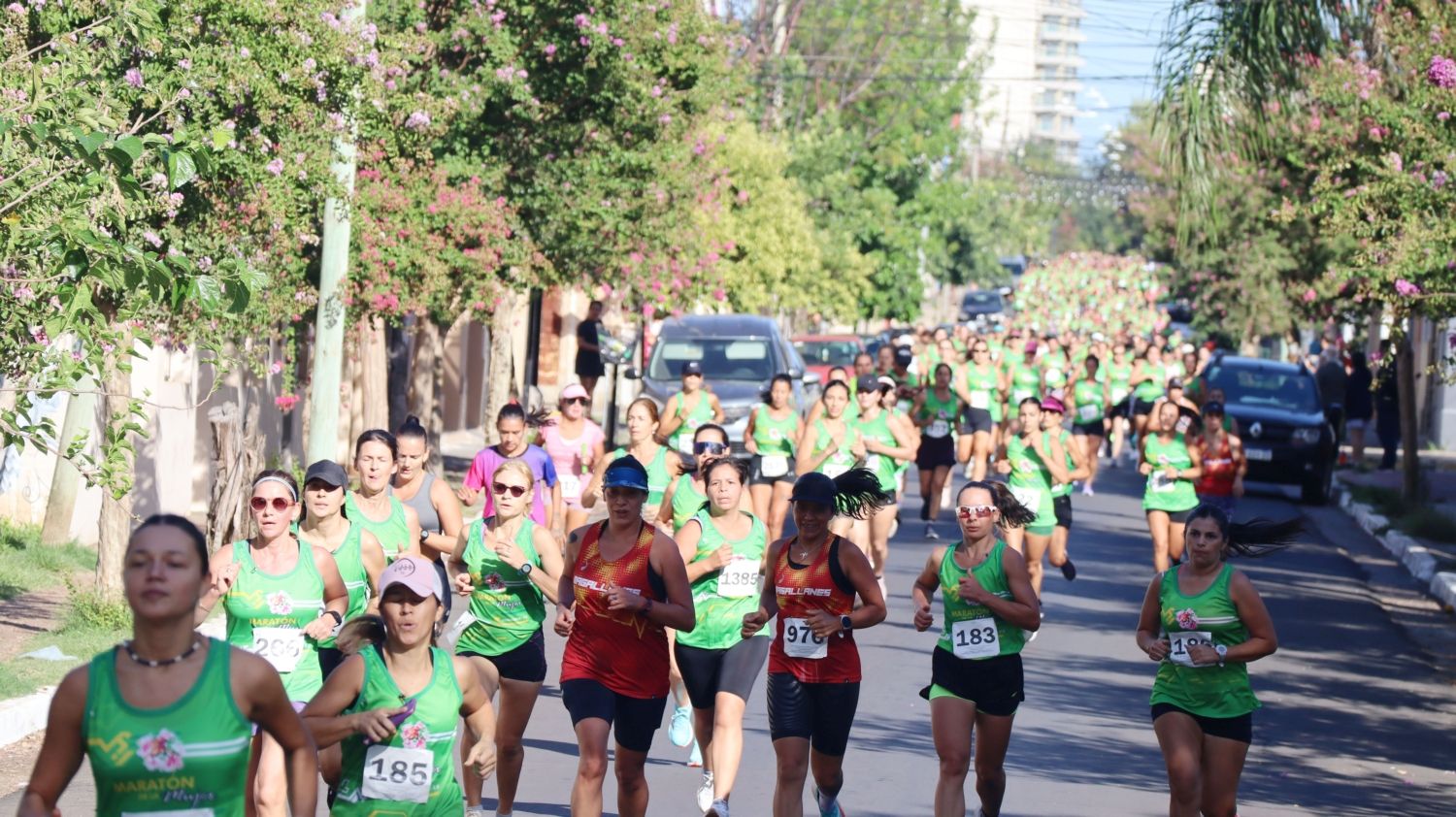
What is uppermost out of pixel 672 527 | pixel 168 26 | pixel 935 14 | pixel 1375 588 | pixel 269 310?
pixel 935 14

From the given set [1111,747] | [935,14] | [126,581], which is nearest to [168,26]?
[1111,747]

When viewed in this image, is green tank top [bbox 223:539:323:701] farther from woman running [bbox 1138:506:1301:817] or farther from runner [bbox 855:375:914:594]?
runner [bbox 855:375:914:594]

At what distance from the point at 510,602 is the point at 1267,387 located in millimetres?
20565

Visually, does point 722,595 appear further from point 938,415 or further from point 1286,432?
point 1286,432

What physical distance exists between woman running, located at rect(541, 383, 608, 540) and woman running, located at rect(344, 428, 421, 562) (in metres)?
4.47

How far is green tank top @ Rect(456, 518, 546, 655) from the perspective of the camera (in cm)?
819

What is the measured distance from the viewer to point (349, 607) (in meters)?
7.70

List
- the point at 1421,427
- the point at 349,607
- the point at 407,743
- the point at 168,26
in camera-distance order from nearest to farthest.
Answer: the point at 407,743
the point at 349,607
the point at 168,26
the point at 1421,427

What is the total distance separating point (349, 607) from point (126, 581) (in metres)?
3.18

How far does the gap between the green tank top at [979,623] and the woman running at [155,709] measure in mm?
4087

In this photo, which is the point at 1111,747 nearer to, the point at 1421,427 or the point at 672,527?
the point at 672,527

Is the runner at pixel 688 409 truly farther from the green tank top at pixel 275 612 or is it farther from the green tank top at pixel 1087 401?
the green tank top at pixel 1087 401

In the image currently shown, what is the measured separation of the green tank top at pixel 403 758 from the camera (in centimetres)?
555

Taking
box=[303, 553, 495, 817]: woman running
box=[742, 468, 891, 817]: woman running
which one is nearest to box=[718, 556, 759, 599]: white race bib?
box=[742, 468, 891, 817]: woman running
